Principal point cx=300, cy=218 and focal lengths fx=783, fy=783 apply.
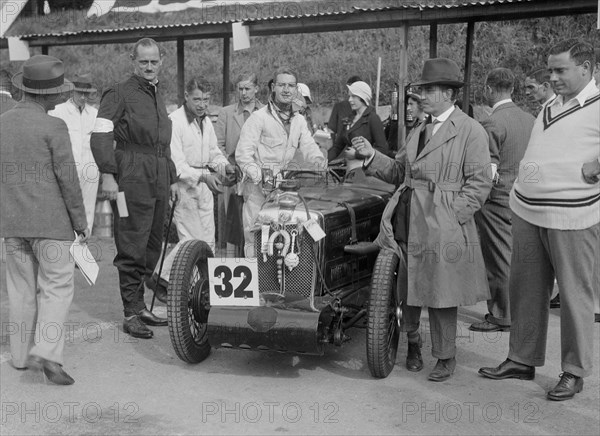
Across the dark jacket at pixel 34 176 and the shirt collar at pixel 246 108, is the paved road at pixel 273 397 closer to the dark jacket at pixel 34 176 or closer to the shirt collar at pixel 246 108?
→ the dark jacket at pixel 34 176

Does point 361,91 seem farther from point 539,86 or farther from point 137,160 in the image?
point 137,160

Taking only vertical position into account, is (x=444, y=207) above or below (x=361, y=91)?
below

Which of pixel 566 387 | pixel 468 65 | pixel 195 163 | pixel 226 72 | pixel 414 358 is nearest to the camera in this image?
pixel 566 387

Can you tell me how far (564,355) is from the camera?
4988 millimetres

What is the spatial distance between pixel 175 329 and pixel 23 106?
1798 mm

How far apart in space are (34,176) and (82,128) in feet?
12.6

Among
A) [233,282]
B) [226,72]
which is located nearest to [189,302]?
[233,282]

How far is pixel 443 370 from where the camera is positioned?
536 cm

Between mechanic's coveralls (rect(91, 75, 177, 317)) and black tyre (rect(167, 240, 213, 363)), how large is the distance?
2.35 ft

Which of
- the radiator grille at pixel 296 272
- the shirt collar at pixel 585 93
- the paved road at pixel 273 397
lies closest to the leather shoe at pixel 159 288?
the paved road at pixel 273 397

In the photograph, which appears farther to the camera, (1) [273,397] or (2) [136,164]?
(2) [136,164]

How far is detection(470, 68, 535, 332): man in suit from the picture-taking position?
6.57 metres

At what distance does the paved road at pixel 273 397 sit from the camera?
14.8ft

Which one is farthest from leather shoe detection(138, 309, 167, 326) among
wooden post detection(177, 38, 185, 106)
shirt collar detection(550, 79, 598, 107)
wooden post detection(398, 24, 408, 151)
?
wooden post detection(177, 38, 185, 106)
